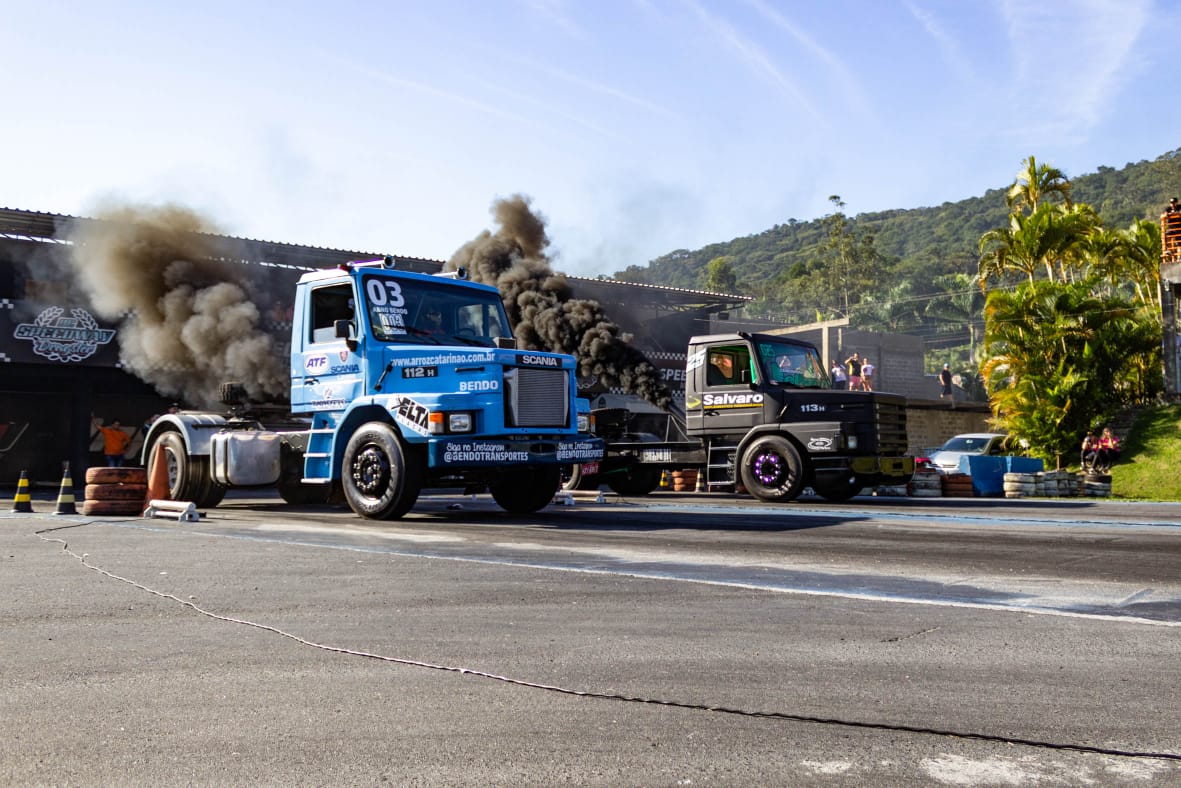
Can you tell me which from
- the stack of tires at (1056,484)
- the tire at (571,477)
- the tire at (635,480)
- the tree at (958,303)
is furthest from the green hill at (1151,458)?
the tree at (958,303)

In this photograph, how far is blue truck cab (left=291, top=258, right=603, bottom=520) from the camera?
12352 millimetres

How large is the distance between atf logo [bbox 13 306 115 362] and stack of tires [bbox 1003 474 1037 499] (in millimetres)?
21016

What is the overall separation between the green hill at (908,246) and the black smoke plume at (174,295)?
6150 cm

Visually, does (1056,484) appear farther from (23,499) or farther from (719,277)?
(719,277)

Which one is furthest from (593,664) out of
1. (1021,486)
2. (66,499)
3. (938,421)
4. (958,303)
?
(958,303)

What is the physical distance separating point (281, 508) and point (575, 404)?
5.89 meters

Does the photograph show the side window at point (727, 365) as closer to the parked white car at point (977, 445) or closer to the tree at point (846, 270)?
the parked white car at point (977, 445)

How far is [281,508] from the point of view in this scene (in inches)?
655

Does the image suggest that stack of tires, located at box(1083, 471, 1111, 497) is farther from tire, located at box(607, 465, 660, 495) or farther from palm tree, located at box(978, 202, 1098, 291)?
Answer: palm tree, located at box(978, 202, 1098, 291)

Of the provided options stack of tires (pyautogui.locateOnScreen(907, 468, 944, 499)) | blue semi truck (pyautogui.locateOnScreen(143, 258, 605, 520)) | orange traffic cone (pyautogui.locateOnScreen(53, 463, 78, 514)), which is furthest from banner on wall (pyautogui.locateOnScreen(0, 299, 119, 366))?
stack of tires (pyautogui.locateOnScreen(907, 468, 944, 499))

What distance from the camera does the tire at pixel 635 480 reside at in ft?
61.8

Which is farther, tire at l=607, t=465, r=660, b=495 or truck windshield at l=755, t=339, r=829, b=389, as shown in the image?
tire at l=607, t=465, r=660, b=495

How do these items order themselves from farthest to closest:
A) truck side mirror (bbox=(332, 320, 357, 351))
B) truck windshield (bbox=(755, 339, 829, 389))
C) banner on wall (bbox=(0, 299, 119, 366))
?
1. banner on wall (bbox=(0, 299, 119, 366))
2. truck windshield (bbox=(755, 339, 829, 389))
3. truck side mirror (bbox=(332, 320, 357, 351))

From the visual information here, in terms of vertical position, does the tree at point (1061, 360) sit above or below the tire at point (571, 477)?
above
